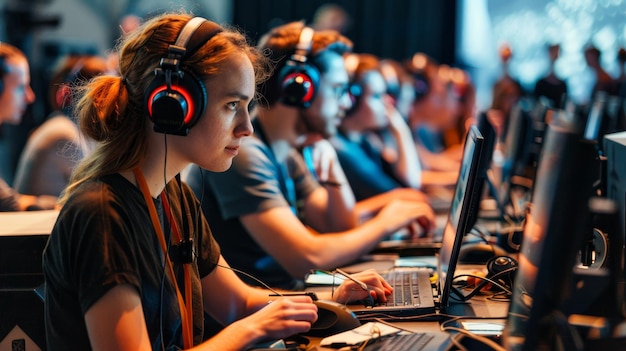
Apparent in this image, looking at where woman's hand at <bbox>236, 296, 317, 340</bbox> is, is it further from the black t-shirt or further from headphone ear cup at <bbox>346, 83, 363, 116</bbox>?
headphone ear cup at <bbox>346, 83, 363, 116</bbox>

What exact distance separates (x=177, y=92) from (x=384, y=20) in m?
7.35

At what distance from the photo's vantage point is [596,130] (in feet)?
8.61

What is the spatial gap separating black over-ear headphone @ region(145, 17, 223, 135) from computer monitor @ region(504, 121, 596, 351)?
629 millimetres

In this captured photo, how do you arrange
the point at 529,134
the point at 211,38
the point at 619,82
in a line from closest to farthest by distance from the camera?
the point at 211,38 < the point at 529,134 < the point at 619,82

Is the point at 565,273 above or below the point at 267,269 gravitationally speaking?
above

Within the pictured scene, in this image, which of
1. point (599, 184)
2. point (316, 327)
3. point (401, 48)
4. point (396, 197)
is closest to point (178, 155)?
point (316, 327)

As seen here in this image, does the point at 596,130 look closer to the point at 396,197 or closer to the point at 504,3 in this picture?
the point at 396,197

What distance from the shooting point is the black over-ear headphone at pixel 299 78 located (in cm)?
241

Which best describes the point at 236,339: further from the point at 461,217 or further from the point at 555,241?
the point at 555,241

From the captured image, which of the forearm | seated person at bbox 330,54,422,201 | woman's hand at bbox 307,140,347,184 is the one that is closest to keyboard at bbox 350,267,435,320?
the forearm

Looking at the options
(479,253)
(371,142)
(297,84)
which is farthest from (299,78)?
(371,142)

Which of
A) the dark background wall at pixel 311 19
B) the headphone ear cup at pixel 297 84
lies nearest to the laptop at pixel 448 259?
the headphone ear cup at pixel 297 84

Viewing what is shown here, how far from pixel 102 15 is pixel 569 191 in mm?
7433

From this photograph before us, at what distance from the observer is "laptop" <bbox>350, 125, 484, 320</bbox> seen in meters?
1.64
